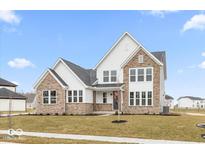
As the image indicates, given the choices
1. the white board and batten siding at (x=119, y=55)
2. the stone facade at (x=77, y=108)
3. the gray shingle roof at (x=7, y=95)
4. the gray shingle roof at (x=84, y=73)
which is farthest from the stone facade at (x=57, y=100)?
the gray shingle roof at (x=7, y=95)

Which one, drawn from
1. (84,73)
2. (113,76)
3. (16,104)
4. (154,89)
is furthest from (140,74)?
(16,104)

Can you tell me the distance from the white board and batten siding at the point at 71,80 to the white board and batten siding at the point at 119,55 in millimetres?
2288

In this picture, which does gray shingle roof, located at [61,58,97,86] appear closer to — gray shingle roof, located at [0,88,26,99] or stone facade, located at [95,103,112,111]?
stone facade, located at [95,103,112,111]

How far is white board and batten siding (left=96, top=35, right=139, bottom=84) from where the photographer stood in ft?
75.9

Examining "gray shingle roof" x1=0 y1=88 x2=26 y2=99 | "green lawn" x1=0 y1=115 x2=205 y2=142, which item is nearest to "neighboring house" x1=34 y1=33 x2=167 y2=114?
"green lawn" x1=0 y1=115 x2=205 y2=142

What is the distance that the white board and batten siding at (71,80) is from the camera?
23.1 m

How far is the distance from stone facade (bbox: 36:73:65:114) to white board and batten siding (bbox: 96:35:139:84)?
3831 millimetres

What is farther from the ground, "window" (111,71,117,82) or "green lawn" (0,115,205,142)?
"window" (111,71,117,82)

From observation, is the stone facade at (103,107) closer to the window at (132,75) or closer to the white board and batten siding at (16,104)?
the window at (132,75)

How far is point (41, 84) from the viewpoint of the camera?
23.4m

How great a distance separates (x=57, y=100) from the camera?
2312 cm
